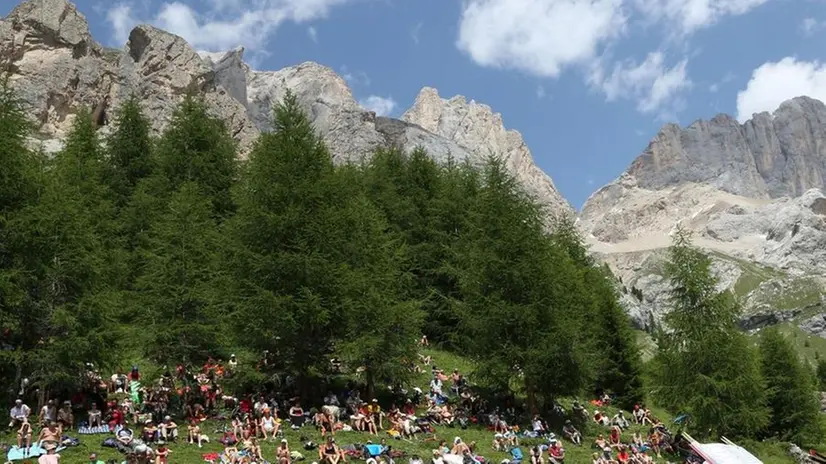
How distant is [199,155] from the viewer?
39062mm

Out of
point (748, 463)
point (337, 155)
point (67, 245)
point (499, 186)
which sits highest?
point (337, 155)

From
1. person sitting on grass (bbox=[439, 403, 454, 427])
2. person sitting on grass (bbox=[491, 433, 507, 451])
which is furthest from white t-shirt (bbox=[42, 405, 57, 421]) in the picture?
person sitting on grass (bbox=[491, 433, 507, 451])

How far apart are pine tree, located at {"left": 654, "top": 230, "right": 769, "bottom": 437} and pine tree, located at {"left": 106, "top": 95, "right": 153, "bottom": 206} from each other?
1221 inches

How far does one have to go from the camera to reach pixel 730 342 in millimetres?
28328

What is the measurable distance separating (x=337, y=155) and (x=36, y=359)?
7580 cm

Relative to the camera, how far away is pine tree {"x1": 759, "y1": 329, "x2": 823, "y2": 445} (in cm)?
3938

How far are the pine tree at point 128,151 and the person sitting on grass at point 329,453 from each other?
26.5 metres

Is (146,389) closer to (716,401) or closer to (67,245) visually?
(67,245)

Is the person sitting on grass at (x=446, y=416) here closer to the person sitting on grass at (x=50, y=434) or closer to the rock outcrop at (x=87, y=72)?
the person sitting on grass at (x=50, y=434)

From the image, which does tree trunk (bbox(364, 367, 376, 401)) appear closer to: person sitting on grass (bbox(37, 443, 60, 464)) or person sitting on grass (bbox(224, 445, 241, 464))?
person sitting on grass (bbox(224, 445, 241, 464))

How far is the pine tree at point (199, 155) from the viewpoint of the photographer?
124 ft

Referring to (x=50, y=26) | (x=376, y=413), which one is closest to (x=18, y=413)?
(x=376, y=413)

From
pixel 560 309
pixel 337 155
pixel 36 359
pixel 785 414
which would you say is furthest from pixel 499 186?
pixel 337 155

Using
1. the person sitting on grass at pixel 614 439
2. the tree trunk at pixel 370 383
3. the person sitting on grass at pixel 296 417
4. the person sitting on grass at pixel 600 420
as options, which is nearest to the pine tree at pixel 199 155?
the tree trunk at pixel 370 383
